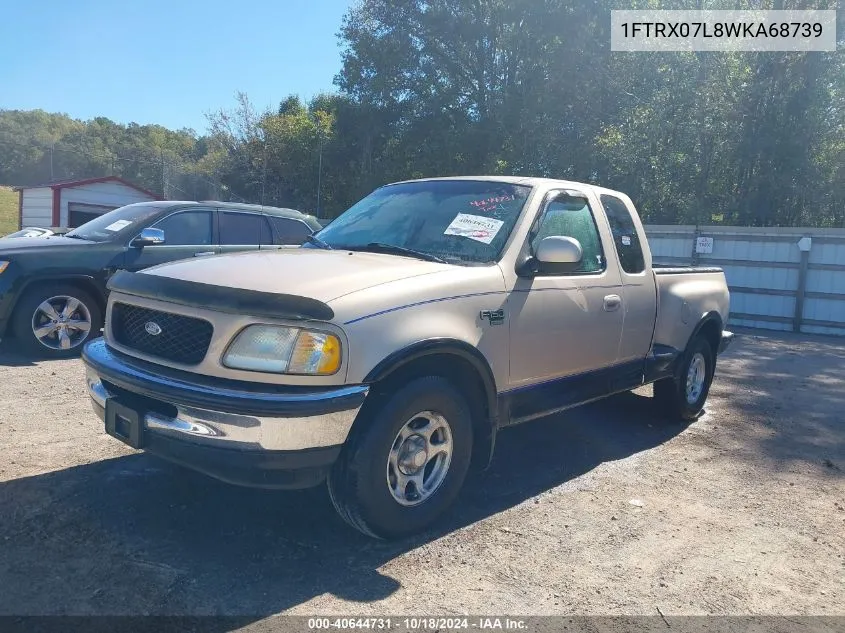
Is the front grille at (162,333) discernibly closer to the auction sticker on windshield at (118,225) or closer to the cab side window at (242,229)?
the auction sticker on windshield at (118,225)

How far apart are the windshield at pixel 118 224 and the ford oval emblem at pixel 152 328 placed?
4.84 m

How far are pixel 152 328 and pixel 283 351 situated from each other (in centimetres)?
80

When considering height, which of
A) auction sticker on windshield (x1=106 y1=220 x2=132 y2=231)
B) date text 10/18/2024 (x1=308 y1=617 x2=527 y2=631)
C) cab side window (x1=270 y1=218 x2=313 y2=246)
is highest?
cab side window (x1=270 y1=218 x2=313 y2=246)

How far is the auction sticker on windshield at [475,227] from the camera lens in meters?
4.15

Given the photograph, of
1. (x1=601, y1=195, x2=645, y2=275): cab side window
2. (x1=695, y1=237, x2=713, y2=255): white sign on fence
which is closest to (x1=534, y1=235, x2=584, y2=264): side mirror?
(x1=601, y1=195, x2=645, y2=275): cab side window

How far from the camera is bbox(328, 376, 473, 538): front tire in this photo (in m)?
3.20

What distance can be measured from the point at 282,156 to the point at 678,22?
16984 millimetres

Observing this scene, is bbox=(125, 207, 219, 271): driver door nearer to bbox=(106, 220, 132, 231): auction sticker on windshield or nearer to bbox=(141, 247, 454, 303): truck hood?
bbox=(106, 220, 132, 231): auction sticker on windshield

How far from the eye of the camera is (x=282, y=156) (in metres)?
30.0

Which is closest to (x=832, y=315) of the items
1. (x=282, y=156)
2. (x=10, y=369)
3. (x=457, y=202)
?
(x=457, y=202)

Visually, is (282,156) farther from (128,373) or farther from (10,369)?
(128,373)

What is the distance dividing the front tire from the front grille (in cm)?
84

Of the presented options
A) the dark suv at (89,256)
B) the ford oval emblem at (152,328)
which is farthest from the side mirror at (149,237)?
the ford oval emblem at (152,328)

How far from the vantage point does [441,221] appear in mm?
4336
